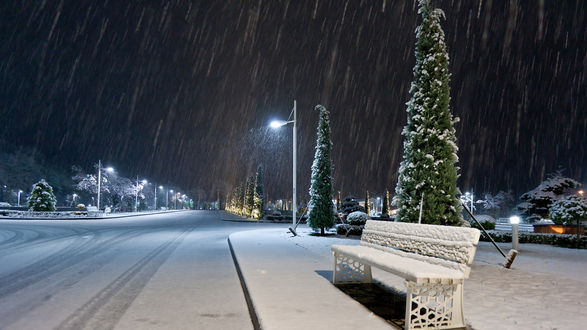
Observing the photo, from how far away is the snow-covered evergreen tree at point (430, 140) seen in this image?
11805 mm

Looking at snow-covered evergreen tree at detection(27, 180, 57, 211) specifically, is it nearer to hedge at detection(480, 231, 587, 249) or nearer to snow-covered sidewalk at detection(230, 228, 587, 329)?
snow-covered sidewalk at detection(230, 228, 587, 329)

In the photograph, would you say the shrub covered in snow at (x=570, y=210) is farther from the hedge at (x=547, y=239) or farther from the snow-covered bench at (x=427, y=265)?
the snow-covered bench at (x=427, y=265)

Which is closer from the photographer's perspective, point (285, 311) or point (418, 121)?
point (285, 311)

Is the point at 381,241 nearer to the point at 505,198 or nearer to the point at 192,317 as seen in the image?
the point at 192,317

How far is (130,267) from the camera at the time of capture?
33.0 feet

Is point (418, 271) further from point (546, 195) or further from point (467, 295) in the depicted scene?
point (546, 195)

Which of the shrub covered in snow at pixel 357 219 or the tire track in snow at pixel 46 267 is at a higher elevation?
the shrub covered in snow at pixel 357 219

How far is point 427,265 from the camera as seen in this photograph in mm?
5383

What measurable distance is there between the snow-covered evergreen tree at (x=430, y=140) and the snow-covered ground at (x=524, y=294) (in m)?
2.12

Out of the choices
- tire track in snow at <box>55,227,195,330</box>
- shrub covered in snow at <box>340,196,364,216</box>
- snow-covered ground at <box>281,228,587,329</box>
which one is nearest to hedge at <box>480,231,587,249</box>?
snow-covered ground at <box>281,228,587,329</box>

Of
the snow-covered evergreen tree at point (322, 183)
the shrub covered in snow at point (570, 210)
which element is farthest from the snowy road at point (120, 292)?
the shrub covered in snow at point (570, 210)

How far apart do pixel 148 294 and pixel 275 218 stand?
133 ft

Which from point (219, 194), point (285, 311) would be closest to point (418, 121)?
point (285, 311)

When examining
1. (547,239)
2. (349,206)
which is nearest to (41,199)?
(349,206)
